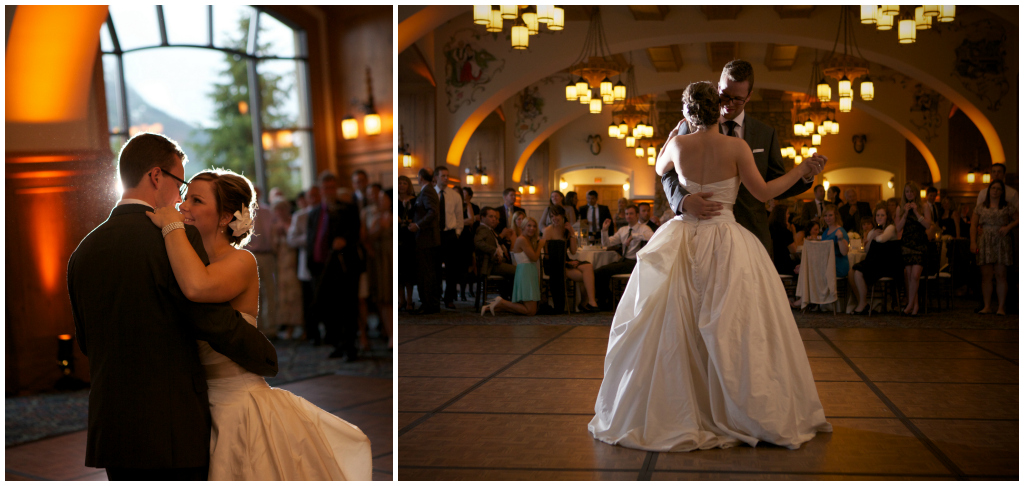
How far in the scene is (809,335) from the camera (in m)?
5.08

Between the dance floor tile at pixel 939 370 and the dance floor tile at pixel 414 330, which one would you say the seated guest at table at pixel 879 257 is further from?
the dance floor tile at pixel 414 330

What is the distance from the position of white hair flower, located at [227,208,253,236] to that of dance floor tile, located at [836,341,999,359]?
11.7 feet

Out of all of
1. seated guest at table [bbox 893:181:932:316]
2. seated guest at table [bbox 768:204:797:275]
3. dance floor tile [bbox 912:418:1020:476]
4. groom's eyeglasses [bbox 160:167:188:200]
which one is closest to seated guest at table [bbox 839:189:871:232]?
seated guest at table [bbox 768:204:797:275]

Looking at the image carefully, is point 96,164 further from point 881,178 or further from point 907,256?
point 881,178

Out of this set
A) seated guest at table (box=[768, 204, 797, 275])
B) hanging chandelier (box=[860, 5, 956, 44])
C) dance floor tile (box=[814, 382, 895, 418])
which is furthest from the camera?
seated guest at table (box=[768, 204, 797, 275])

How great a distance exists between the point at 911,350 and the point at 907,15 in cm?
363

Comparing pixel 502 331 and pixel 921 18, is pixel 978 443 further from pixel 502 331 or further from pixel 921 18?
pixel 921 18

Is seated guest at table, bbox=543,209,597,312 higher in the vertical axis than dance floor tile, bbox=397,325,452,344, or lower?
higher

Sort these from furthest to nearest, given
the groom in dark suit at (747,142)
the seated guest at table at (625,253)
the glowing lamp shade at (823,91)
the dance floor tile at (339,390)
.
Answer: the glowing lamp shade at (823,91) < the seated guest at table at (625,253) < the dance floor tile at (339,390) < the groom in dark suit at (747,142)

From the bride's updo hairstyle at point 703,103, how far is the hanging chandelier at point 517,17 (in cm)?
339

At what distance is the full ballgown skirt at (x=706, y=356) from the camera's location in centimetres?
235

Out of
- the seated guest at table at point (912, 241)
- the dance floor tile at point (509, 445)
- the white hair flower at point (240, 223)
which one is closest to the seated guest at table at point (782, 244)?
the seated guest at table at point (912, 241)

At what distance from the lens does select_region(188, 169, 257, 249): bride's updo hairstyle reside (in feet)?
5.65

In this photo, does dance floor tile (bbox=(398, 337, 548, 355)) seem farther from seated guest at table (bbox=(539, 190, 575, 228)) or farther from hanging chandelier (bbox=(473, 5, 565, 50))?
hanging chandelier (bbox=(473, 5, 565, 50))
